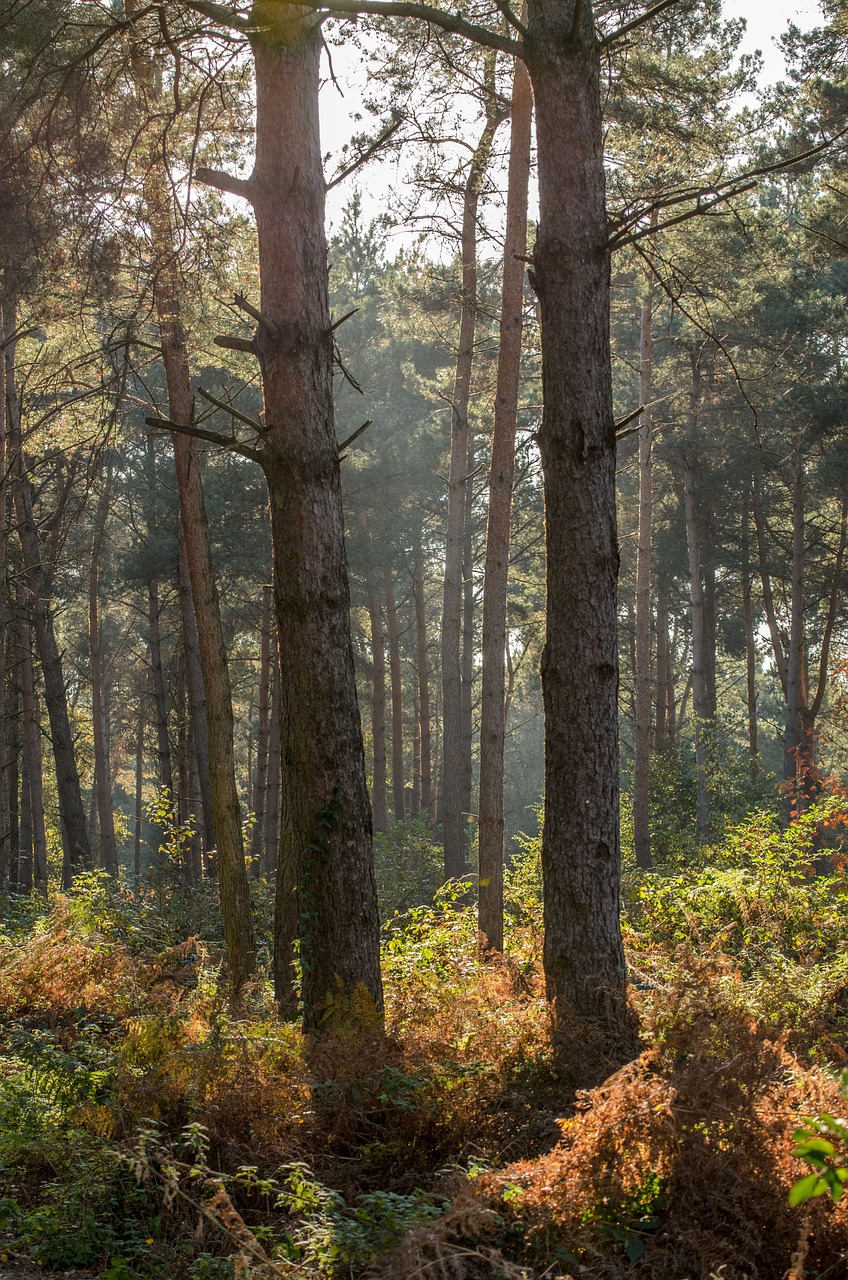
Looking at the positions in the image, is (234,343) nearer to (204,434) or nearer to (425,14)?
(204,434)

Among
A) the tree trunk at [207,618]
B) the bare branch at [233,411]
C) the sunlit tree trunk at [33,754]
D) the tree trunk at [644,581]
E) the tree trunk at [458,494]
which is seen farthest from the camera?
the tree trunk at [644,581]

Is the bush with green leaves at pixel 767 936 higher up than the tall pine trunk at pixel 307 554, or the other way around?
the tall pine trunk at pixel 307 554

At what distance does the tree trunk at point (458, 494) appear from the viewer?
13.3m

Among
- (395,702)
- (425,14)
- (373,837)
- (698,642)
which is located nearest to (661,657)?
(698,642)

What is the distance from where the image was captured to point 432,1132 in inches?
188

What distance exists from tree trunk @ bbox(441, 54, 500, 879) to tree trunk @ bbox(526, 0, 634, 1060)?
6645 mm

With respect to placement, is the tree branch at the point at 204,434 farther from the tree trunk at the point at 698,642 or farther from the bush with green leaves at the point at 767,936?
the tree trunk at the point at 698,642

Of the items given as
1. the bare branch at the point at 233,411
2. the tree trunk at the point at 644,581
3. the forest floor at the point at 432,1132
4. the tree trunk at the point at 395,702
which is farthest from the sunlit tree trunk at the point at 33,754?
the bare branch at the point at 233,411

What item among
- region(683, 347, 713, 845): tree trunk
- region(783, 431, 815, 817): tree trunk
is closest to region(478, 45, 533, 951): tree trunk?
region(683, 347, 713, 845): tree trunk

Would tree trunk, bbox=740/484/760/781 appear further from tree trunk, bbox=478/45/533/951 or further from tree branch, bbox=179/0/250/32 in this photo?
tree branch, bbox=179/0/250/32

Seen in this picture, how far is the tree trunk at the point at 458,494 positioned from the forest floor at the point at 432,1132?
9470 millimetres

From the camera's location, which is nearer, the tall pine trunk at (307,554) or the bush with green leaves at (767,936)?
the bush with green leaves at (767,936)

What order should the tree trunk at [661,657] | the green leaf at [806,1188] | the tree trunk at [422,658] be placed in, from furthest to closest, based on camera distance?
1. the tree trunk at [422,658]
2. the tree trunk at [661,657]
3. the green leaf at [806,1188]

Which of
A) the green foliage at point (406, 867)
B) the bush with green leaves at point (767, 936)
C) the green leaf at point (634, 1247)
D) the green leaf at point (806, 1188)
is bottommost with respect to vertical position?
the green foliage at point (406, 867)
